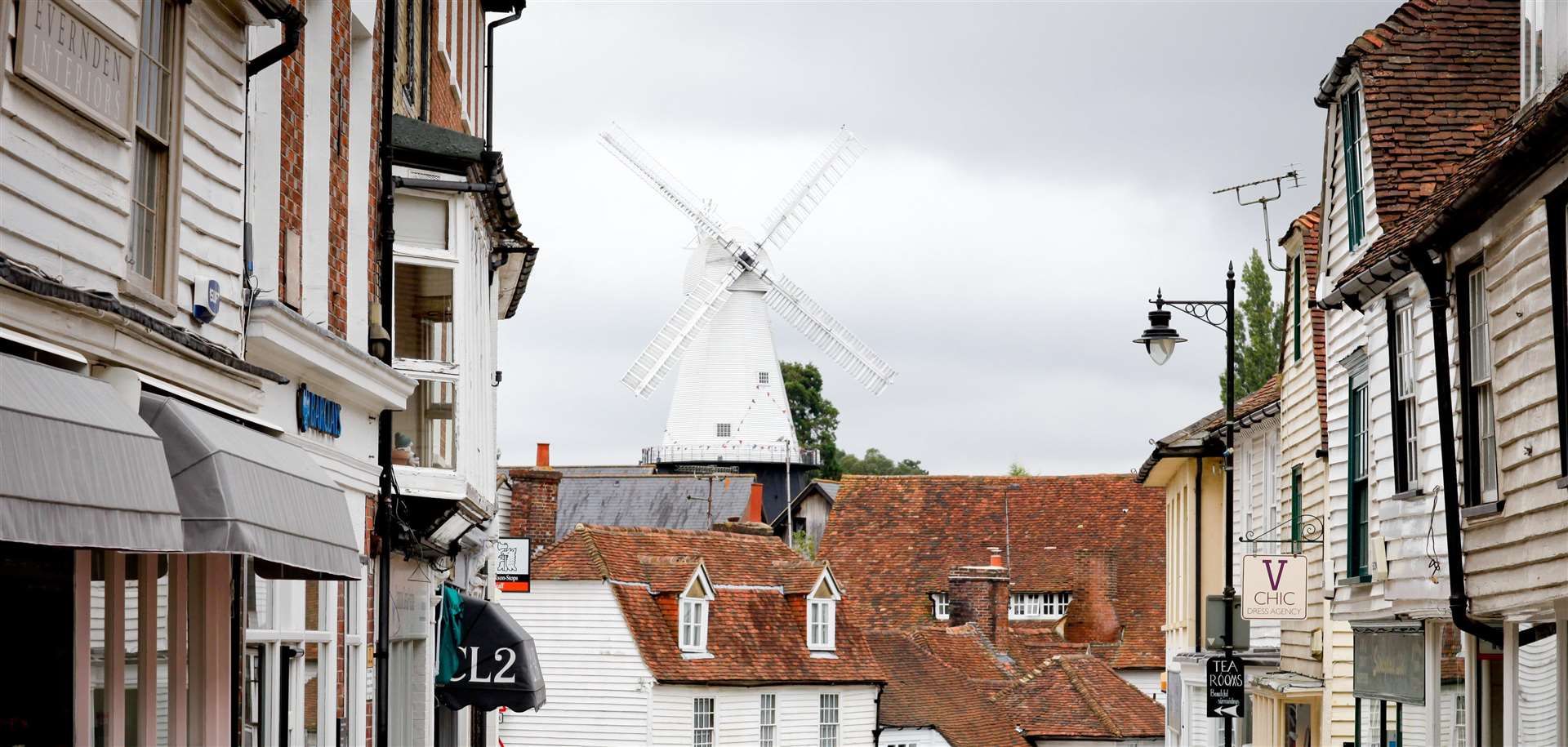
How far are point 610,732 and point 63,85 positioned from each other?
3404 centimetres

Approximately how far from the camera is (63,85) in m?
7.71

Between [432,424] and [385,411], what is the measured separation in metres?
2.47

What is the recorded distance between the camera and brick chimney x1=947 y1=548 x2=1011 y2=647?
2142 inches

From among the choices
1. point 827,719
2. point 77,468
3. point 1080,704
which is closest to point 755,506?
point 1080,704

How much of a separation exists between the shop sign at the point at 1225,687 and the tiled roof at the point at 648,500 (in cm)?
6028

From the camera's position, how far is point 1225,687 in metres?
23.7

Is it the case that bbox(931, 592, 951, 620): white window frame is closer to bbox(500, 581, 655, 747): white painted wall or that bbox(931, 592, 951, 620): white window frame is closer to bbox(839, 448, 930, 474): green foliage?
bbox(500, 581, 655, 747): white painted wall

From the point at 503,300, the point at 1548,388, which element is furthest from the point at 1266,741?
the point at 1548,388

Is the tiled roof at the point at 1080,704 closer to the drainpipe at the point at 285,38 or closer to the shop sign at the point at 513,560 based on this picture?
the shop sign at the point at 513,560

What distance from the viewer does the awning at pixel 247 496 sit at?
8008 mm

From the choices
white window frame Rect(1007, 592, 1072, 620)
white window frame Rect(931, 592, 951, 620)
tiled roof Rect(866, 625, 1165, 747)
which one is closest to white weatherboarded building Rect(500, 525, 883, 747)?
tiled roof Rect(866, 625, 1165, 747)

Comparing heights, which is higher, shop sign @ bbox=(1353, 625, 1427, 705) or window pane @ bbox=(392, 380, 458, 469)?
window pane @ bbox=(392, 380, 458, 469)

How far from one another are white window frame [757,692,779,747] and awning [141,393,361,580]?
33.3 meters

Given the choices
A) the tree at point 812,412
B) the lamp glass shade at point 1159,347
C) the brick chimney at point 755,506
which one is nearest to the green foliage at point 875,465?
the tree at point 812,412
